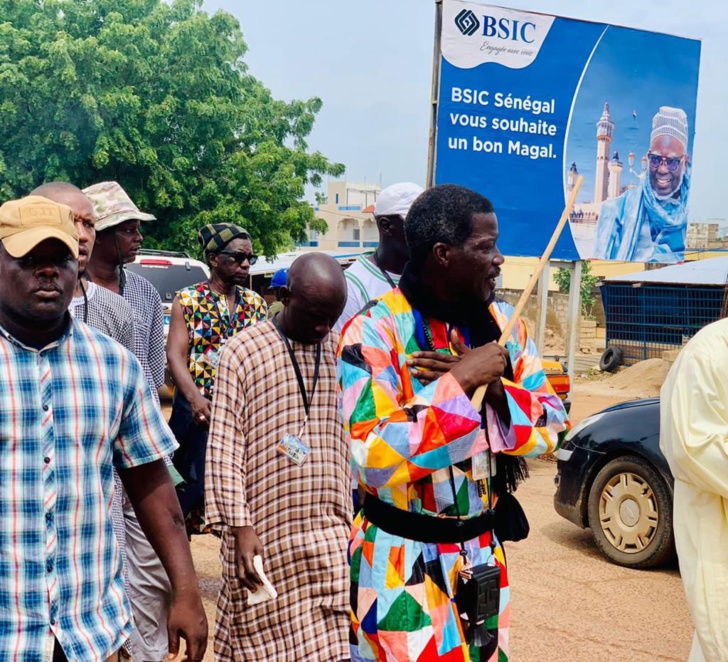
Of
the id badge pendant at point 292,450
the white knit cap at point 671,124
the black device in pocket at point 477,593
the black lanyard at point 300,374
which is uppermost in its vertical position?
the white knit cap at point 671,124

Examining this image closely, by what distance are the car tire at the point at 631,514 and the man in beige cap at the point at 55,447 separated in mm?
4859

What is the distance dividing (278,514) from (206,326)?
1.94 meters

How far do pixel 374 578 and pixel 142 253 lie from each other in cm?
1220

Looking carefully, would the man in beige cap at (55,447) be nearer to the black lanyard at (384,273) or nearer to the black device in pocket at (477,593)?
the black device in pocket at (477,593)

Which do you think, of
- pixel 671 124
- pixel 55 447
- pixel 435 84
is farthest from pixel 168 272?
pixel 55 447

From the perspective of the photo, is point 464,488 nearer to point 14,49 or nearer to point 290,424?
point 290,424

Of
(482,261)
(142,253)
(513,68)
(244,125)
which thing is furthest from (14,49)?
(482,261)

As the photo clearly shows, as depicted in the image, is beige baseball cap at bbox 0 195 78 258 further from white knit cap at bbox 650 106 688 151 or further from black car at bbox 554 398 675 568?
white knit cap at bbox 650 106 688 151

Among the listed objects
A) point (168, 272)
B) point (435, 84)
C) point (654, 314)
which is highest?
point (435, 84)

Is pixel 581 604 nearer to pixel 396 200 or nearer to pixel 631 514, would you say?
pixel 631 514

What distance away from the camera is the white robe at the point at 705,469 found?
116 inches

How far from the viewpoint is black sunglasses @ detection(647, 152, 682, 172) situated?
39.5ft

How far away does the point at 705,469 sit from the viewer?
116 inches

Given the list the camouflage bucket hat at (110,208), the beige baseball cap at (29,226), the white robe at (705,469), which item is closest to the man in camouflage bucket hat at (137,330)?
the camouflage bucket hat at (110,208)
